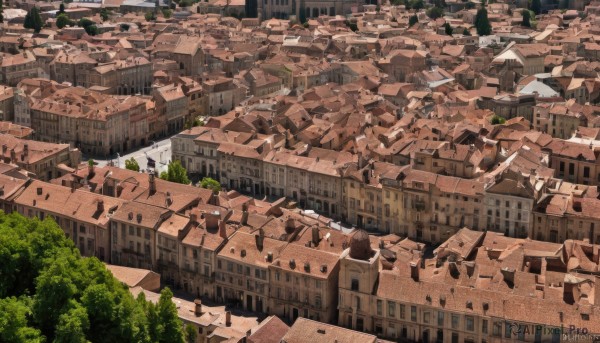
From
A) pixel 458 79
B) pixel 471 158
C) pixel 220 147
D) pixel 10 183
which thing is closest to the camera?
pixel 10 183

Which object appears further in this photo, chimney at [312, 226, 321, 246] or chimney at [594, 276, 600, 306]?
chimney at [312, 226, 321, 246]

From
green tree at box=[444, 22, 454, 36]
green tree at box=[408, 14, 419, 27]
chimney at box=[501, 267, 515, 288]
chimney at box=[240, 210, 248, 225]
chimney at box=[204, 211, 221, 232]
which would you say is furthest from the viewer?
green tree at box=[408, 14, 419, 27]

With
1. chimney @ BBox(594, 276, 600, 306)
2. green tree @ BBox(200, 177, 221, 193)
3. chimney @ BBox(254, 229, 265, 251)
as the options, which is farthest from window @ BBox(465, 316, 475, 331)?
green tree @ BBox(200, 177, 221, 193)

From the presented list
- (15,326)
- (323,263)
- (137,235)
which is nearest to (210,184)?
(137,235)

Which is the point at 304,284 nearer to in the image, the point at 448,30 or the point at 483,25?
the point at 483,25

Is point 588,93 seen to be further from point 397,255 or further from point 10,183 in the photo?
point 10,183

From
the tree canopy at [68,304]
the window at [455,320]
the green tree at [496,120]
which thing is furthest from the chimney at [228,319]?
the green tree at [496,120]

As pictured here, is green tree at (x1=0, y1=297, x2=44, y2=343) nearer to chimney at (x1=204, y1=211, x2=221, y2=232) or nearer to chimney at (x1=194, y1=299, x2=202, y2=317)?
chimney at (x1=194, y1=299, x2=202, y2=317)

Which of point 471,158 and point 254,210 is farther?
point 471,158

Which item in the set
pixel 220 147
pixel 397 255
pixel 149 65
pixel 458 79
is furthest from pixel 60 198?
pixel 458 79
